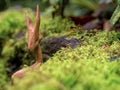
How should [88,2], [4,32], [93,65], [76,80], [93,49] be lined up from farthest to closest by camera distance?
[88,2] < [4,32] < [93,49] < [93,65] < [76,80]

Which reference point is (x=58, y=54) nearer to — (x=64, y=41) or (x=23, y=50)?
(x=64, y=41)

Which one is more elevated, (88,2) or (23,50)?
(88,2)

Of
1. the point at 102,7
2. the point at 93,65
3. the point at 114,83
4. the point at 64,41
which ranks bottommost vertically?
the point at 114,83

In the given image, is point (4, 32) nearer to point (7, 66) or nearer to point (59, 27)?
point (7, 66)

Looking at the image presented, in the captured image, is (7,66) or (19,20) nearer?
(7,66)

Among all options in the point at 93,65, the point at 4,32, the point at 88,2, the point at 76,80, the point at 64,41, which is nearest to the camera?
the point at 76,80

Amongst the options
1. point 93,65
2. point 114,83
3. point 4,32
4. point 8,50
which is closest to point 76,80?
point 114,83

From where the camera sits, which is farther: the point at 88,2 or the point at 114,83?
the point at 88,2

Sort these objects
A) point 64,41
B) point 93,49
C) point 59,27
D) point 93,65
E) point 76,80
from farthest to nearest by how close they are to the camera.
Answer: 1. point 59,27
2. point 64,41
3. point 93,49
4. point 93,65
5. point 76,80

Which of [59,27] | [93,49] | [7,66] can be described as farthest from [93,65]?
[7,66]
